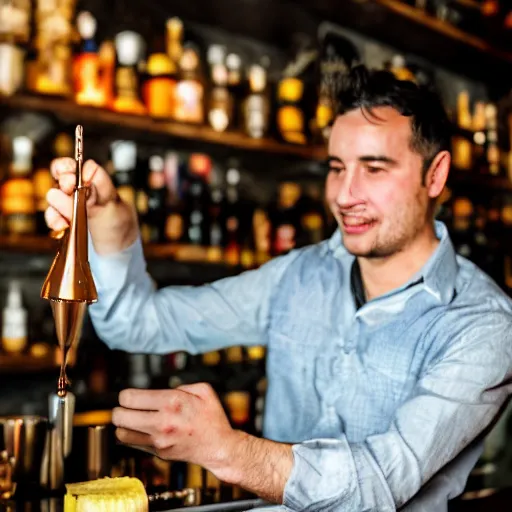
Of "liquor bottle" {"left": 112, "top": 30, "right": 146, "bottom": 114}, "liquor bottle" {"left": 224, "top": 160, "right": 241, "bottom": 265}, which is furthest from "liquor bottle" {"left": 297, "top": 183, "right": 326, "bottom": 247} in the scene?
"liquor bottle" {"left": 112, "top": 30, "right": 146, "bottom": 114}

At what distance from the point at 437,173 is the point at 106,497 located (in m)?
0.93

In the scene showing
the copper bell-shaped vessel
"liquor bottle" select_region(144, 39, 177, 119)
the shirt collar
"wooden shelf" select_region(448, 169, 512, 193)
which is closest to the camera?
the copper bell-shaped vessel

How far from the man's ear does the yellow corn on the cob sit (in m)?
0.85

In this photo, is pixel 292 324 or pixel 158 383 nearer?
pixel 292 324

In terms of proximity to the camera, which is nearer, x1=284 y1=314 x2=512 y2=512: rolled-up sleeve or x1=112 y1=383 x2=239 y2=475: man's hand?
x1=112 y1=383 x2=239 y2=475: man's hand

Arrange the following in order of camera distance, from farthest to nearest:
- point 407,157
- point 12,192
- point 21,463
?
point 12,192
point 407,157
point 21,463

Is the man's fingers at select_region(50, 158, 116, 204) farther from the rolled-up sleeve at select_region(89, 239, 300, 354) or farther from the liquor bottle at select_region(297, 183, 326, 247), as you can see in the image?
the liquor bottle at select_region(297, 183, 326, 247)

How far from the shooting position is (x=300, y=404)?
4.75 ft

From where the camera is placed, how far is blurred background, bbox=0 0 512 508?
6.35 ft

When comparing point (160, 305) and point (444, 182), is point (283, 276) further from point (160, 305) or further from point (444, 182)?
point (444, 182)

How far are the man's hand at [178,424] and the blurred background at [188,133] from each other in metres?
0.98

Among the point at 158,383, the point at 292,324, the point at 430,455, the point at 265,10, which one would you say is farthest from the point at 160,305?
the point at 265,10

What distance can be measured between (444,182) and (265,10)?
105cm

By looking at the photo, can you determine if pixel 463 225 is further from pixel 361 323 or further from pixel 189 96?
pixel 361 323
